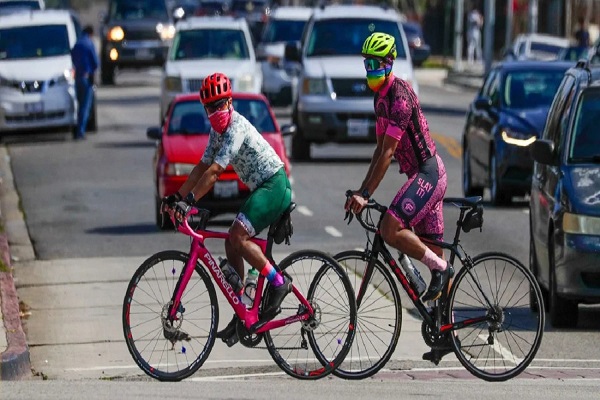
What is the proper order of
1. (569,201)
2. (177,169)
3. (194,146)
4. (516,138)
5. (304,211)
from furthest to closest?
(304,211)
(516,138)
(194,146)
(177,169)
(569,201)

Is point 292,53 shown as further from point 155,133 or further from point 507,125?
point 155,133

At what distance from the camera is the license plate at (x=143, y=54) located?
44250mm

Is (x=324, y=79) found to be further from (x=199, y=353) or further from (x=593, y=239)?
(x=199, y=353)

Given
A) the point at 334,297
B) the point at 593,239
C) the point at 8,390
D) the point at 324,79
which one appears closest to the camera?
the point at 8,390

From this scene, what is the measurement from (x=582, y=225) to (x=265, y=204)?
329cm

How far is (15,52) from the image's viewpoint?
3125 cm

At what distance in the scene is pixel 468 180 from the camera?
→ 2261 cm

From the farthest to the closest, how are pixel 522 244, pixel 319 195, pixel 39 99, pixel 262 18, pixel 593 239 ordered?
pixel 262 18 < pixel 39 99 < pixel 319 195 < pixel 522 244 < pixel 593 239

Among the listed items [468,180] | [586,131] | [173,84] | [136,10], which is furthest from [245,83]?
[136,10]

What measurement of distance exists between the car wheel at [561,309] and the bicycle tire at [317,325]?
3.14 metres

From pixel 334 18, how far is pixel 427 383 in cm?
1825

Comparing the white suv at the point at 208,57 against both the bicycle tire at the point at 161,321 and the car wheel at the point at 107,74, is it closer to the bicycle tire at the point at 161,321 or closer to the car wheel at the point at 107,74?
the car wheel at the point at 107,74

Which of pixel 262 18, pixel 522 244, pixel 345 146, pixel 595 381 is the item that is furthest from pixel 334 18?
pixel 262 18

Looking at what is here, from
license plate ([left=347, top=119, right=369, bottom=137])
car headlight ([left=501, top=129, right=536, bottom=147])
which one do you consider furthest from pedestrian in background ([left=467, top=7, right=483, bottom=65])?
car headlight ([left=501, top=129, right=536, bottom=147])
